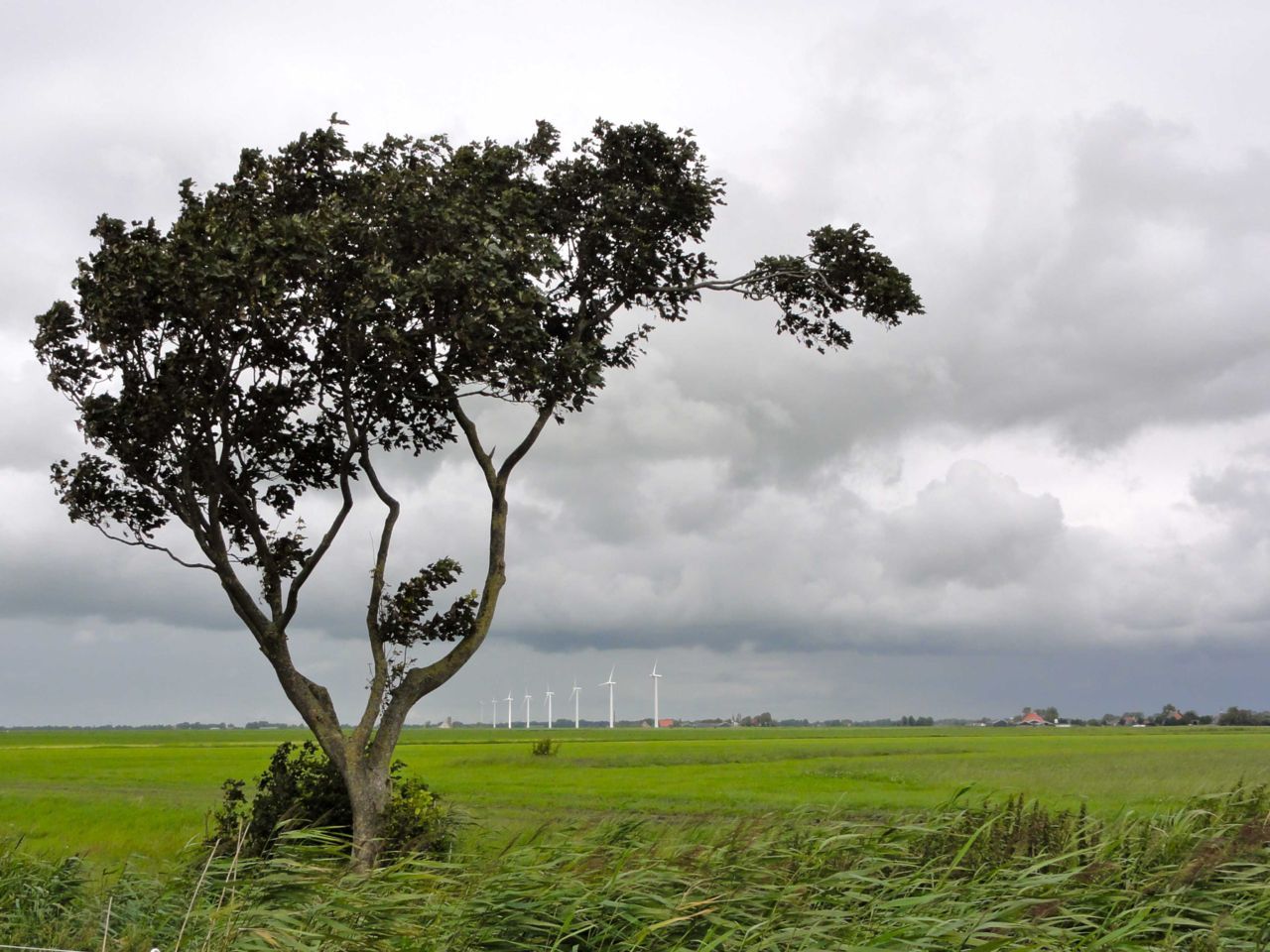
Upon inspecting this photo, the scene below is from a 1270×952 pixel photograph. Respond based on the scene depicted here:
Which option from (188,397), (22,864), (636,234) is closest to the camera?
(22,864)

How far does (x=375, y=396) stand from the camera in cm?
2098

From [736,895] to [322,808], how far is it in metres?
12.9

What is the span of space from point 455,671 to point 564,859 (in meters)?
10.7

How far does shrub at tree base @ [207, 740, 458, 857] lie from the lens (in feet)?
64.1

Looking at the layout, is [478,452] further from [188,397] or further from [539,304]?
[188,397]

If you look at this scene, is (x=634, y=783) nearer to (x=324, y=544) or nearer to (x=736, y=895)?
(x=324, y=544)

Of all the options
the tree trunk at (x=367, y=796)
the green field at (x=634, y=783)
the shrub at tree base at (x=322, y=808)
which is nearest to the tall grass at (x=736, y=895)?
the green field at (x=634, y=783)

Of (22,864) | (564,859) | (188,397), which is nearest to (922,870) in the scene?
(564,859)

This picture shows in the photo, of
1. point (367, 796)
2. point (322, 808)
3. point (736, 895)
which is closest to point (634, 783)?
point (322, 808)

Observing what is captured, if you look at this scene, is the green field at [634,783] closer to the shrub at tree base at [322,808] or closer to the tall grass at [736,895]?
the shrub at tree base at [322,808]

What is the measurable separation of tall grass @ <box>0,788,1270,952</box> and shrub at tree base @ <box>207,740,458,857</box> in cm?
624

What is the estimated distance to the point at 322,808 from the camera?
20578mm

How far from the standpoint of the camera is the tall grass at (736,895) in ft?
30.0

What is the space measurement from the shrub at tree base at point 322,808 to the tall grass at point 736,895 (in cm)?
624
